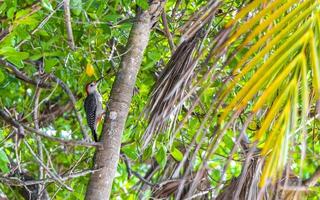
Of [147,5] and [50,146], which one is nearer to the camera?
[147,5]

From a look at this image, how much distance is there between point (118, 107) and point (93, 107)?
1278 mm

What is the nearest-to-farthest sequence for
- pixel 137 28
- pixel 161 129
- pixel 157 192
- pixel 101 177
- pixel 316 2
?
pixel 316 2
pixel 161 129
pixel 101 177
pixel 137 28
pixel 157 192

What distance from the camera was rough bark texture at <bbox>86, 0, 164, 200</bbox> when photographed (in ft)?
8.72

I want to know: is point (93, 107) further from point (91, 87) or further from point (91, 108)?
point (91, 87)

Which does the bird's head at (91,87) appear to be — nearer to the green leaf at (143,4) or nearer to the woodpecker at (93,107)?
the woodpecker at (93,107)

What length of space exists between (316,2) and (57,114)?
3757mm

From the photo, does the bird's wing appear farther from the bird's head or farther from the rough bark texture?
the rough bark texture

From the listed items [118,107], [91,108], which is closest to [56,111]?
[91,108]

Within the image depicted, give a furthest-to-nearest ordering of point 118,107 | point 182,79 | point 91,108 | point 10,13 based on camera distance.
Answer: point 91,108
point 10,13
point 118,107
point 182,79

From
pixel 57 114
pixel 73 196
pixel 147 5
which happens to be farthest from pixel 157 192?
pixel 57 114

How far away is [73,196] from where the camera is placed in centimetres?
354

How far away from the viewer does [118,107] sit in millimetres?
2723

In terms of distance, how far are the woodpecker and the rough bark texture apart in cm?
98

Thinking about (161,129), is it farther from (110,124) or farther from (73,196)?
(73,196)
